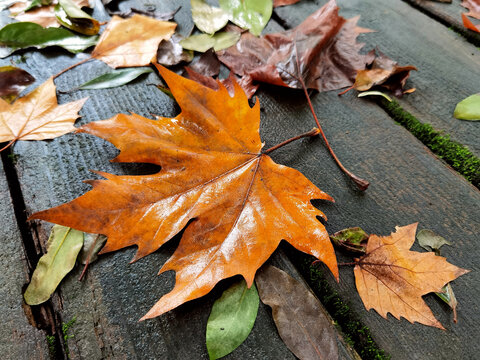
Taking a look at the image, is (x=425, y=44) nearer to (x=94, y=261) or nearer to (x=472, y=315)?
(x=472, y=315)

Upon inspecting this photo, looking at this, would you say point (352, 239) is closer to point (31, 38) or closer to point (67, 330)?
point (67, 330)

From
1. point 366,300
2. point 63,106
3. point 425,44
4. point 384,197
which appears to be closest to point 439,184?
point 384,197

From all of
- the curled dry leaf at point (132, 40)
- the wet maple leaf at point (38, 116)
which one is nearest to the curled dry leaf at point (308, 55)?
the curled dry leaf at point (132, 40)

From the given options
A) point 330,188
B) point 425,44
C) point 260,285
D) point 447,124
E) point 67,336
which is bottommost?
point 67,336

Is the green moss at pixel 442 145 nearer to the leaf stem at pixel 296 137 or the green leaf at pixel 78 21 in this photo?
the leaf stem at pixel 296 137

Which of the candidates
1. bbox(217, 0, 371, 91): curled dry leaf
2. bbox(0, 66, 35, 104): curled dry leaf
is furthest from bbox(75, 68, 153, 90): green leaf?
bbox(217, 0, 371, 91): curled dry leaf

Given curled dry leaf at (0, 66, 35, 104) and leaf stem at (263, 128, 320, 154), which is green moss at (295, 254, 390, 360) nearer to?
leaf stem at (263, 128, 320, 154)
